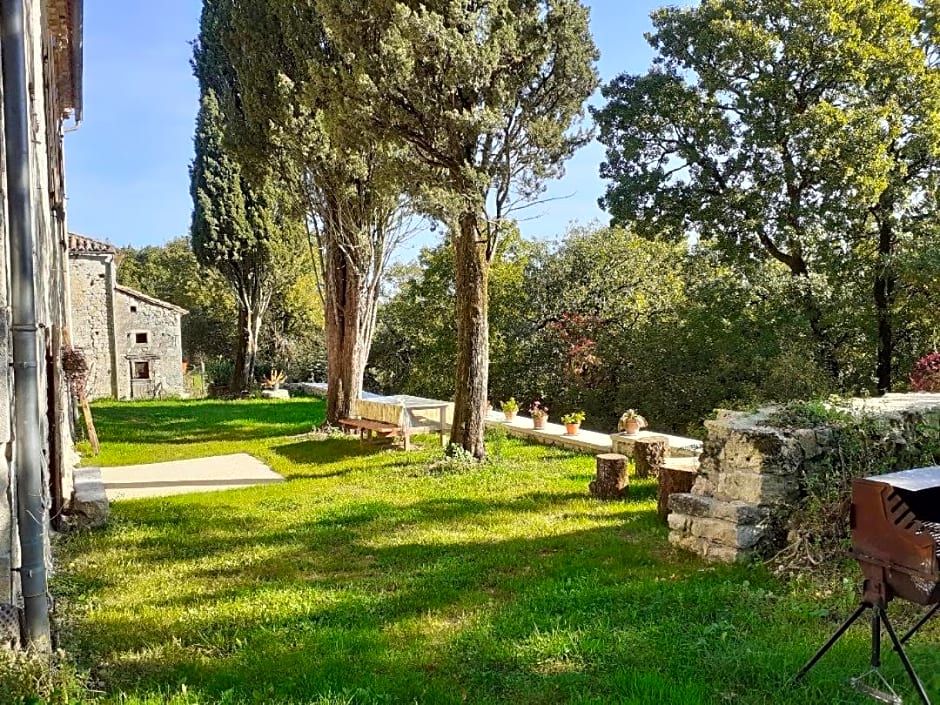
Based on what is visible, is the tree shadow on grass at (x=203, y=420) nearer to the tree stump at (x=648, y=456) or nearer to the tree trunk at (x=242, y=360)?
the tree trunk at (x=242, y=360)

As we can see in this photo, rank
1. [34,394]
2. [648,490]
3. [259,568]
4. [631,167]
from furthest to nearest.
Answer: [631,167], [648,490], [259,568], [34,394]

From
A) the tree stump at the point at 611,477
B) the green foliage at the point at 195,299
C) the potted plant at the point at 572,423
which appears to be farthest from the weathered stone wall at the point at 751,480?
the green foliage at the point at 195,299

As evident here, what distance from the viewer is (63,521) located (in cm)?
656

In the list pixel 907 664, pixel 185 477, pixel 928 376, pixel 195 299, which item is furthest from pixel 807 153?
pixel 195 299

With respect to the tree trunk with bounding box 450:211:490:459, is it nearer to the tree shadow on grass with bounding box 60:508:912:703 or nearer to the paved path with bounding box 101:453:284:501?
the paved path with bounding box 101:453:284:501

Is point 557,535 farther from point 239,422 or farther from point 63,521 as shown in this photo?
point 239,422

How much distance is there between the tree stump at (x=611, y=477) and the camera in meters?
7.37

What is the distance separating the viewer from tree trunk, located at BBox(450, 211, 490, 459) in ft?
30.6

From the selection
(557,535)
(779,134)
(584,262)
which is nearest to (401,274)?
(584,262)

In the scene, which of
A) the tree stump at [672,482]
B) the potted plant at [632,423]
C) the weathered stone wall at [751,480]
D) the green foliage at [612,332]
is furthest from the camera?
the green foliage at [612,332]

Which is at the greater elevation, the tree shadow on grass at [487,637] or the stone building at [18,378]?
the stone building at [18,378]

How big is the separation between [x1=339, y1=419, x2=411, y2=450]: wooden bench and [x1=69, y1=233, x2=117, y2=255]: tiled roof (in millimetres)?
15803

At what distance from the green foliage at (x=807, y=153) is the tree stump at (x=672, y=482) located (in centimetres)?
912

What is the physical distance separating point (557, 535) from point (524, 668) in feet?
8.69
